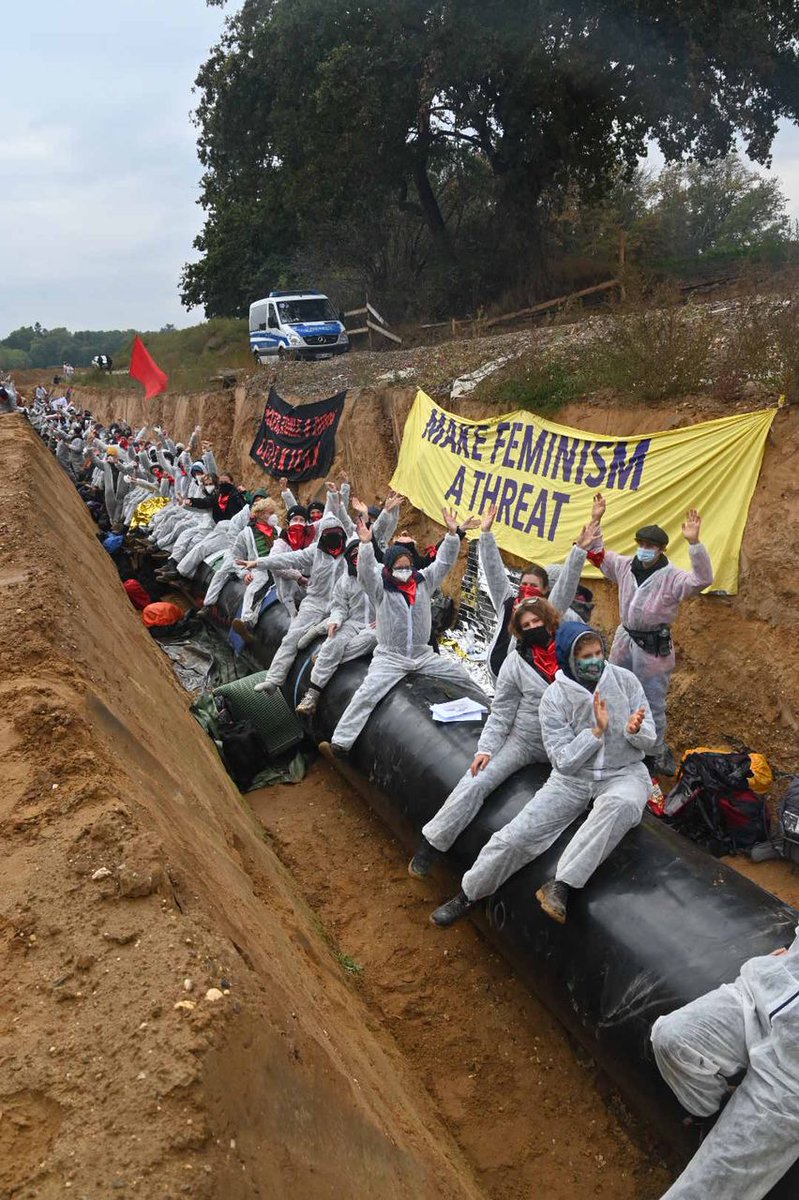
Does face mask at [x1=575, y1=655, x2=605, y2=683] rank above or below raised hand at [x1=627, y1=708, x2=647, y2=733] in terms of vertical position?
above

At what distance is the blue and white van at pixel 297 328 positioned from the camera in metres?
22.1

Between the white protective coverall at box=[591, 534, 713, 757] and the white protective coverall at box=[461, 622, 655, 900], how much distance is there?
1.71 meters

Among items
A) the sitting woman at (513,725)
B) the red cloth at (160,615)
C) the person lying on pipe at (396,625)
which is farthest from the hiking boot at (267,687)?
the red cloth at (160,615)

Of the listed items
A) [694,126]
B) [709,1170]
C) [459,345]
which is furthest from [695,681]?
[694,126]

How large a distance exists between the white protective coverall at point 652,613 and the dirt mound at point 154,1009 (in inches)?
121

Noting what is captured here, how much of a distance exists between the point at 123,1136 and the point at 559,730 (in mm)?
2840

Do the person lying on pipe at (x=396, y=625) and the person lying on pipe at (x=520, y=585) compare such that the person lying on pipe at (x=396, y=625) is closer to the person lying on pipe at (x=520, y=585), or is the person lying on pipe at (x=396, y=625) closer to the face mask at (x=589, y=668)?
the person lying on pipe at (x=520, y=585)

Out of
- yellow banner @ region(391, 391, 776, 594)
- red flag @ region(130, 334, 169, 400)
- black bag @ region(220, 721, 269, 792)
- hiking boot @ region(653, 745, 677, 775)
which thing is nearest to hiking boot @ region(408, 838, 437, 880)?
hiking boot @ region(653, 745, 677, 775)

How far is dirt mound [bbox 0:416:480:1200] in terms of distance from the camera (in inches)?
78.7

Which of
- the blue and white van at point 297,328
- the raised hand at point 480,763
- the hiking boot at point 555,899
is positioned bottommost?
the hiking boot at point 555,899

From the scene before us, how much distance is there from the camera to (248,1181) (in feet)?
6.64

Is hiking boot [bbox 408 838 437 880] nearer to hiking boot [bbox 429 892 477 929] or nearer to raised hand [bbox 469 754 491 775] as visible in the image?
hiking boot [bbox 429 892 477 929]

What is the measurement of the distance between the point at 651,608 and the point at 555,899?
263 centimetres

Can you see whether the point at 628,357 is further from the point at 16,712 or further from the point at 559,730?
the point at 16,712
